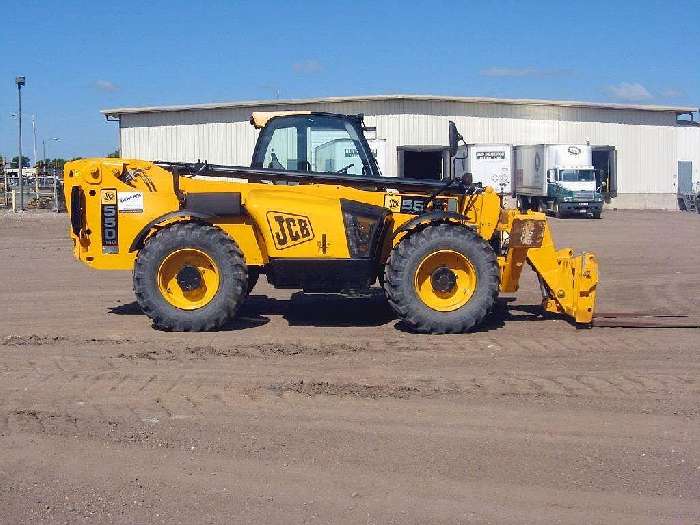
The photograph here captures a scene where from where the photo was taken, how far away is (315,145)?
35.0 ft

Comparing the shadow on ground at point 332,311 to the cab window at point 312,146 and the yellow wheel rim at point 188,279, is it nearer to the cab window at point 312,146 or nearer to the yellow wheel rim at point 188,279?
the yellow wheel rim at point 188,279

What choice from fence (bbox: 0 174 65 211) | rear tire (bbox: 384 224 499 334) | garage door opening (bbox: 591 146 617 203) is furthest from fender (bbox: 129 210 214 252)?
garage door opening (bbox: 591 146 617 203)

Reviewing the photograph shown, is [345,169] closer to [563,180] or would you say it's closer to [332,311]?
[332,311]

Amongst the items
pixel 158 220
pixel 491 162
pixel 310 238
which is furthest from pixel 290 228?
pixel 491 162

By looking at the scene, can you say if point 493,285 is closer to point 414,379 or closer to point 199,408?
point 414,379

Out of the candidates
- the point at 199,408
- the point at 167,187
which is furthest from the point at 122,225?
the point at 199,408

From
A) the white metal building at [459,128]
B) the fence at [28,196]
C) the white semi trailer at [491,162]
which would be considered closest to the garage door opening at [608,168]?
the white metal building at [459,128]

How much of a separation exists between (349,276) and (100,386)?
10.9 feet

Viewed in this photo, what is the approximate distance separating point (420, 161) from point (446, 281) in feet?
121

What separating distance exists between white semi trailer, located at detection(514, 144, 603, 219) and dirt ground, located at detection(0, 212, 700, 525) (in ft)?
97.4

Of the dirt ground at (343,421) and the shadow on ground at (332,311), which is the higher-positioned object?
the shadow on ground at (332,311)

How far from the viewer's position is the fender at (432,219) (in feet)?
32.4

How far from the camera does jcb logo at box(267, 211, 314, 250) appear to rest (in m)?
9.87

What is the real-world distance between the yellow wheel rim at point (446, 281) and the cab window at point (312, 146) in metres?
1.44
